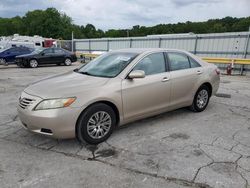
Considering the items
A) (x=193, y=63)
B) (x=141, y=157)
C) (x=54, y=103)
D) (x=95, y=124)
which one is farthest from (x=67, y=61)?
(x=141, y=157)

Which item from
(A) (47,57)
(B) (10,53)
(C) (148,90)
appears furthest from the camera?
(B) (10,53)

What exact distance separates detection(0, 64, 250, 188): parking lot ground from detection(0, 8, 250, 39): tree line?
46.5 metres

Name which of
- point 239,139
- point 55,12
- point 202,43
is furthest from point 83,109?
point 55,12

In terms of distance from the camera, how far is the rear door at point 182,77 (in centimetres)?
477

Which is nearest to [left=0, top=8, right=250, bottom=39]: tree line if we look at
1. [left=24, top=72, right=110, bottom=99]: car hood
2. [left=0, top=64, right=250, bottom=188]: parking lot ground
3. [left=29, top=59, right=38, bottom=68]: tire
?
[left=29, top=59, right=38, bottom=68]: tire

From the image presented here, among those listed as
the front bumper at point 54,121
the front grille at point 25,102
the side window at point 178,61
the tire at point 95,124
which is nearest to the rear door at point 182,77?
the side window at point 178,61

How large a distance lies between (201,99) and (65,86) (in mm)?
3367

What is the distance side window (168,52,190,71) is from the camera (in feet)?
15.8

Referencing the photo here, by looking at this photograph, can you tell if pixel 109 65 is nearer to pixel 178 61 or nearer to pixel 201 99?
pixel 178 61

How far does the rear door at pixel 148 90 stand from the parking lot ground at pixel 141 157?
436 millimetres

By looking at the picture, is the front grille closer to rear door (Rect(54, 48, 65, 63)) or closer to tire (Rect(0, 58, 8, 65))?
rear door (Rect(54, 48, 65, 63))

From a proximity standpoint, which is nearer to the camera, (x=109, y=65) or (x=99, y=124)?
(x=99, y=124)

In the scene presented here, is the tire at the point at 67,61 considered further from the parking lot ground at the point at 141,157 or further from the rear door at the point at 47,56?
the parking lot ground at the point at 141,157

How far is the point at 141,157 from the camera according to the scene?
3.40 m
